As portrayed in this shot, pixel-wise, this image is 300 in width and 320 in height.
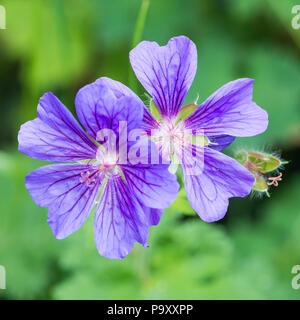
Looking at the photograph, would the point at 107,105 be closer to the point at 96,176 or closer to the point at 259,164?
the point at 96,176

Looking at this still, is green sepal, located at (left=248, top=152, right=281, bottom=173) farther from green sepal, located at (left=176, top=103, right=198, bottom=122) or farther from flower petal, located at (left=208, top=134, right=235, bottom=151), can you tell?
green sepal, located at (left=176, top=103, right=198, bottom=122)

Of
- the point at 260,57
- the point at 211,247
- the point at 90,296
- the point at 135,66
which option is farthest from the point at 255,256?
the point at 135,66

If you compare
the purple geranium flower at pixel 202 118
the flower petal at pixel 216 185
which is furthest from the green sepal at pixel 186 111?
the flower petal at pixel 216 185

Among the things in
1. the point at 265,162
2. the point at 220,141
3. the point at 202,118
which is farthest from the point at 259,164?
the point at 202,118

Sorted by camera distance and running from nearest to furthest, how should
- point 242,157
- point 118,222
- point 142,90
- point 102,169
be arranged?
point 118,222, point 102,169, point 242,157, point 142,90

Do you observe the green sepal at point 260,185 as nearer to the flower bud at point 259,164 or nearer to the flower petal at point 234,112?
the flower bud at point 259,164

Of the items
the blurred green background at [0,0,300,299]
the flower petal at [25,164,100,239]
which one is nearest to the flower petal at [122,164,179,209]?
the flower petal at [25,164,100,239]

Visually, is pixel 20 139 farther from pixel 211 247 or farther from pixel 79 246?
pixel 211 247
